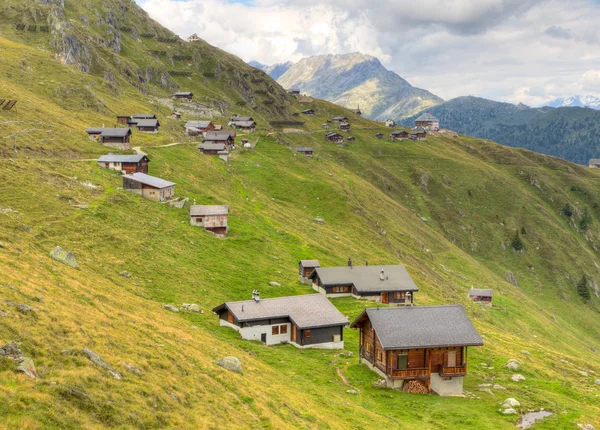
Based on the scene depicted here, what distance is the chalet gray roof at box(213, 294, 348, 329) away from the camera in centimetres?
5803

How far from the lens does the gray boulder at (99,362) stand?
2780cm

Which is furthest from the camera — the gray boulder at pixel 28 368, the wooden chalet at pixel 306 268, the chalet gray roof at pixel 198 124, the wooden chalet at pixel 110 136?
the chalet gray roof at pixel 198 124

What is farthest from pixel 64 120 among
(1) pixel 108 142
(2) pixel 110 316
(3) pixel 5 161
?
(2) pixel 110 316

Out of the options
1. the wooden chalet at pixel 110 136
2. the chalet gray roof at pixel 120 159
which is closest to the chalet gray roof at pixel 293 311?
the chalet gray roof at pixel 120 159

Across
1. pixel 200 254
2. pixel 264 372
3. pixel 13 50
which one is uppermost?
pixel 13 50

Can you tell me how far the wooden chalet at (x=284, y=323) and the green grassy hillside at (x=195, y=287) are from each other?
76.8 inches

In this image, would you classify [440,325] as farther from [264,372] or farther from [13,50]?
[13,50]

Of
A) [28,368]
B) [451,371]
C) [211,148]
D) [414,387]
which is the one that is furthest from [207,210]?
[28,368]

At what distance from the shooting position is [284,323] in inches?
2360

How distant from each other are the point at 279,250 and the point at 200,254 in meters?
19.0

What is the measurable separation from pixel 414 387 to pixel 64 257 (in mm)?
39491

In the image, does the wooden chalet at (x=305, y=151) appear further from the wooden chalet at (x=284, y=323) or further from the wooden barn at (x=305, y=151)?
the wooden chalet at (x=284, y=323)

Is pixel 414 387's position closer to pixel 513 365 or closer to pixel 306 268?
pixel 513 365

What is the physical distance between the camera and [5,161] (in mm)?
79500
